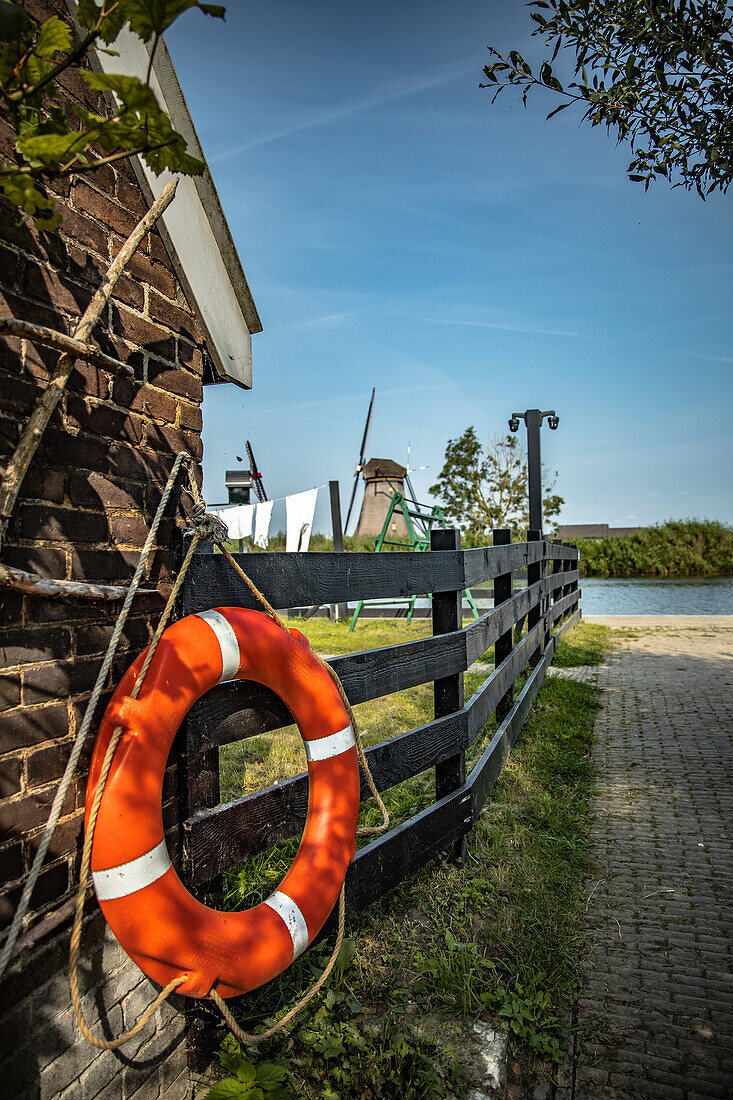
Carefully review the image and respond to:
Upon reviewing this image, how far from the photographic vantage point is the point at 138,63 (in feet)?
4.91

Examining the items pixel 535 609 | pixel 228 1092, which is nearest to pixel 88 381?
pixel 228 1092

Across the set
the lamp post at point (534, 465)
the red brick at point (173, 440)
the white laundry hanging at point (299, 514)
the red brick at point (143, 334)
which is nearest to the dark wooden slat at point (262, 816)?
the red brick at point (173, 440)

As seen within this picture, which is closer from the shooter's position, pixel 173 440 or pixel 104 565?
pixel 104 565

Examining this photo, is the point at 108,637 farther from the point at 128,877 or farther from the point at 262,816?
the point at 262,816

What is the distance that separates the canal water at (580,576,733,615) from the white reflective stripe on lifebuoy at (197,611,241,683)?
46.2 ft

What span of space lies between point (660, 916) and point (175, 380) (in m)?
2.47

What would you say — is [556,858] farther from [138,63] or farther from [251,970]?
[138,63]

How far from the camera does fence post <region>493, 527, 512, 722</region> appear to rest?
12.6 ft

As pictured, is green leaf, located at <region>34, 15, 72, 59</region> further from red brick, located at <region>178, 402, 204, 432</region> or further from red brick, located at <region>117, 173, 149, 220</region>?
red brick, located at <region>178, 402, 204, 432</region>

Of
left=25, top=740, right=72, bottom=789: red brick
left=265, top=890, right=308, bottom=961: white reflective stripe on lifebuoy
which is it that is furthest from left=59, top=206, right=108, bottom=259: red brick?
left=265, top=890, right=308, bottom=961: white reflective stripe on lifebuoy

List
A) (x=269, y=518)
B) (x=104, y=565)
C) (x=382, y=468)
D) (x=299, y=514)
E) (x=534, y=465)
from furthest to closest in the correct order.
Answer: (x=382, y=468)
(x=269, y=518)
(x=299, y=514)
(x=534, y=465)
(x=104, y=565)

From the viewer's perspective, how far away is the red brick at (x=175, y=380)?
5.36 ft

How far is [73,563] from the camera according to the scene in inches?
53.8

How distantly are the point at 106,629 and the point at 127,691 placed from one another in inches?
5.9
